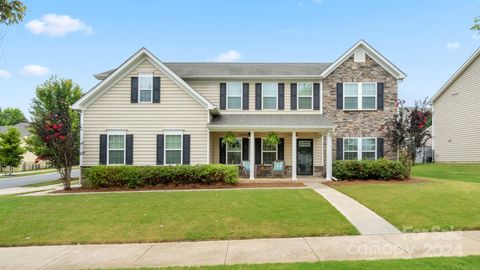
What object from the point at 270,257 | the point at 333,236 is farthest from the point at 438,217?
the point at 270,257

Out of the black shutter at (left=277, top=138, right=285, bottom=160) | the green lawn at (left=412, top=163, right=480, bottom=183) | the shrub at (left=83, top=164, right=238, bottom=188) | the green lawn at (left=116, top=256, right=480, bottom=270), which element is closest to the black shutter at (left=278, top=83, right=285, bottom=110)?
the black shutter at (left=277, top=138, right=285, bottom=160)

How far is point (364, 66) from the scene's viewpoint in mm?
18312

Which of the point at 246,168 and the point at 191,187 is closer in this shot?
the point at 191,187

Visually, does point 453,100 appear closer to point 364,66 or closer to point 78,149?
point 364,66

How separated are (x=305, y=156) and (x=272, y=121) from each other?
3.31m

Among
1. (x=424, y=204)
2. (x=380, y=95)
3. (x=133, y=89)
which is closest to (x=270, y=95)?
(x=380, y=95)

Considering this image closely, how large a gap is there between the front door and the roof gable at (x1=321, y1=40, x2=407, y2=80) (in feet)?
13.5

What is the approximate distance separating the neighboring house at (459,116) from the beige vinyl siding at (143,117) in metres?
20.8

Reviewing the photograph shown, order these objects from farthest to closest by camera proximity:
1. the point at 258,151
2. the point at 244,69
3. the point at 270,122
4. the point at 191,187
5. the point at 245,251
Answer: the point at 244,69 → the point at 258,151 → the point at 270,122 → the point at 191,187 → the point at 245,251

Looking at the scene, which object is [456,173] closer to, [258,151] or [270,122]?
[270,122]

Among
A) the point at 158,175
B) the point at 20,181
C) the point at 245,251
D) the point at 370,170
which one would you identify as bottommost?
the point at 20,181

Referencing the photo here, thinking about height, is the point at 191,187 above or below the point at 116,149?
→ below

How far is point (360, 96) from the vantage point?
723 inches

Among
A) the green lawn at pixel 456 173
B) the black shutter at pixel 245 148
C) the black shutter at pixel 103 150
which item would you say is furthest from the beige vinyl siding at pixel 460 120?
the black shutter at pixel 103 150
